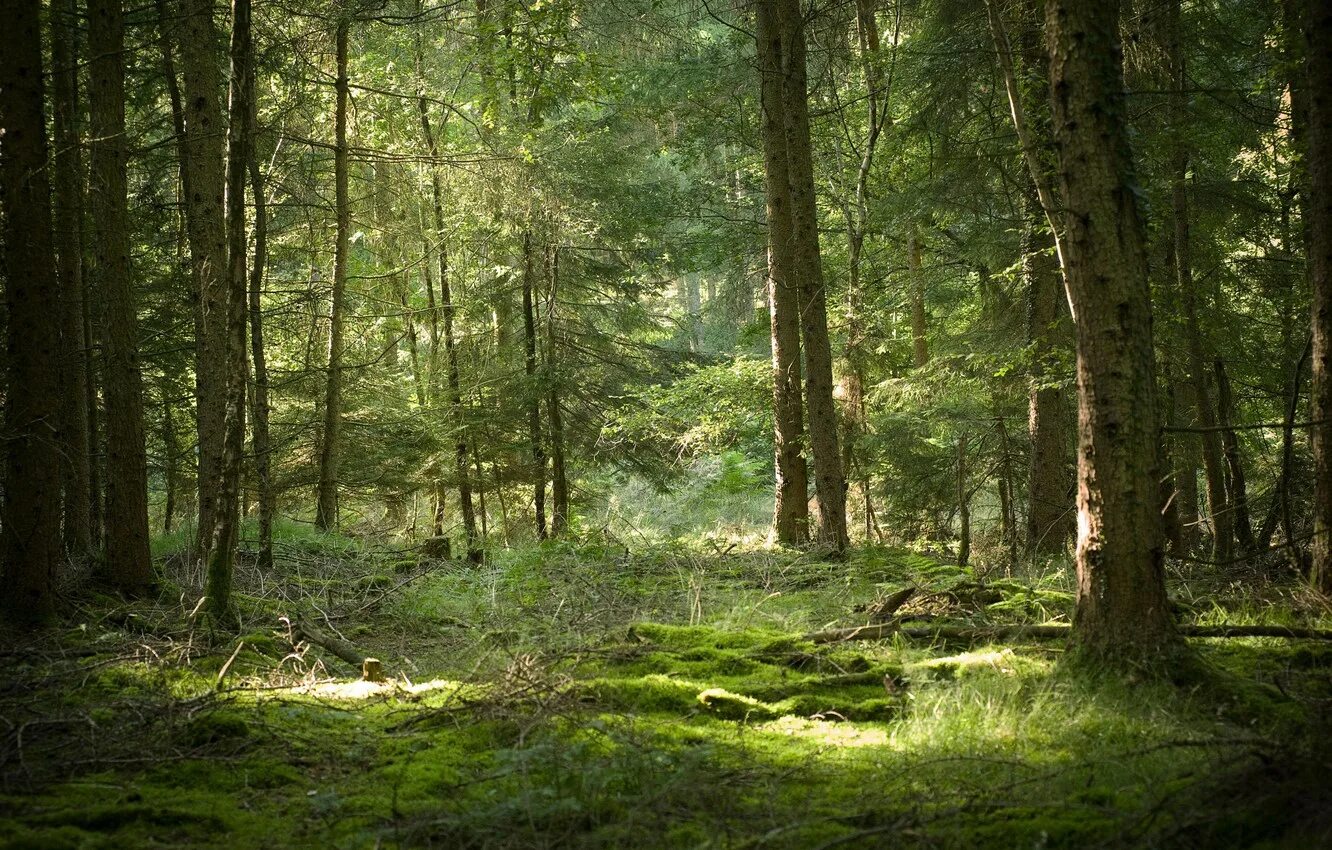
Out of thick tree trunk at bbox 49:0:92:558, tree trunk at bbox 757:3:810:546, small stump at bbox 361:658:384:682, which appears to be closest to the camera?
small stump at bbox 361:658:384:682

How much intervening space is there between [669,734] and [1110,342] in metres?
2.95

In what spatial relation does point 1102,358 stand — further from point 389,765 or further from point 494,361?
point 494,361

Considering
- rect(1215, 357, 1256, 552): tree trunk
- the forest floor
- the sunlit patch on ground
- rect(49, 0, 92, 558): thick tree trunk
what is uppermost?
rect(49, 0, 92, 558): thick tree trunk

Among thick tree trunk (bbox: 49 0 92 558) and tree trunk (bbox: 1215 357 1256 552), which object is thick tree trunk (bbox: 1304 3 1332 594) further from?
thick tree trunk (bbox: 49 0 92 558)

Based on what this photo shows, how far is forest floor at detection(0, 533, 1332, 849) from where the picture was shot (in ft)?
10.1

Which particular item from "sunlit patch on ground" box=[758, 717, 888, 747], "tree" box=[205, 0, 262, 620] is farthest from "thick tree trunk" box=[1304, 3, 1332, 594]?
"tree" box=[205, 0, 262, 620]

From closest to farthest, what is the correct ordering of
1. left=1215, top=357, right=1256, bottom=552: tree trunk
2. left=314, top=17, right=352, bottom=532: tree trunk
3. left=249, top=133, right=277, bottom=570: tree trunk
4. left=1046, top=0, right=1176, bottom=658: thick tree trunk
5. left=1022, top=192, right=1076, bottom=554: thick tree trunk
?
left=1046, top=0, right=1176, bottom=658: thick tree trunk, left=1215, top=357, right=1256, bottom=552: tree trunk, left=249, top=133, right=277, bottom=570: tree trunk, left=1022, top=192, right=1076, bottom=554: thick tree trunk, left=314, top=17, right=352, bottom=532: tree trunk

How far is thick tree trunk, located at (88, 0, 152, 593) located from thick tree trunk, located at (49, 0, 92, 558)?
1.46 m

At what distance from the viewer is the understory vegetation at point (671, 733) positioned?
3096mm

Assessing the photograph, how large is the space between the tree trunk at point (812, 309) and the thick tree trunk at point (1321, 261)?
179 inches

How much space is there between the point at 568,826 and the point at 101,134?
6896 millimetres

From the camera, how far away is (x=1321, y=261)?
19.2 feet

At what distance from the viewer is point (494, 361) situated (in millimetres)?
17484

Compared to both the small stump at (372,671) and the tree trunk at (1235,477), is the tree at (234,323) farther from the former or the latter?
the tree trunk at (1235,477)
